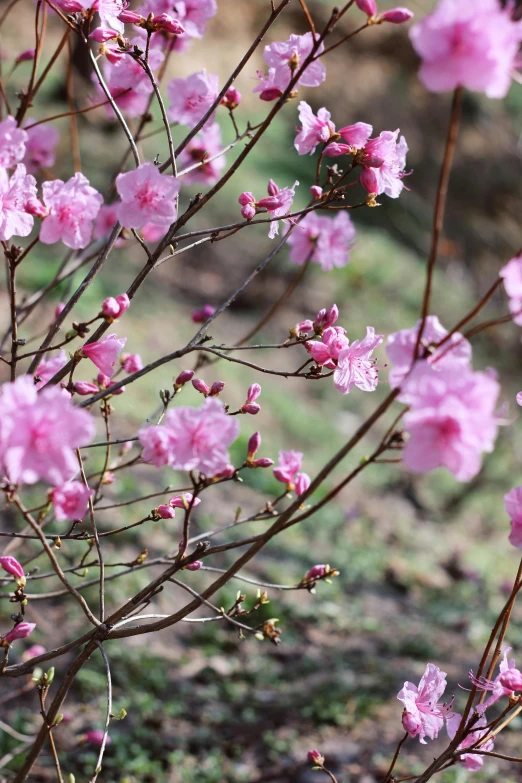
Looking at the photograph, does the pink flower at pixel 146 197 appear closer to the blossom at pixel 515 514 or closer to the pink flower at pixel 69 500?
the pink flower at pixel 69 500

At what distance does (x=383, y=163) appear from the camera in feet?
4.52

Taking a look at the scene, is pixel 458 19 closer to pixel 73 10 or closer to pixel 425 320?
pixel 425 320

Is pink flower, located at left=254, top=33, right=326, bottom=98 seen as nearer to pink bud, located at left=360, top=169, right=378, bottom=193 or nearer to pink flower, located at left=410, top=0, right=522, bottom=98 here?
pink bud, located at left=360, top=169, right=378, bottom=193

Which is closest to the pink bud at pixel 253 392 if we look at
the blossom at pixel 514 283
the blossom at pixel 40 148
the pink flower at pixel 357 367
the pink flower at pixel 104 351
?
the pink flower at pixel 357 367

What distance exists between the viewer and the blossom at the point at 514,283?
90 cm

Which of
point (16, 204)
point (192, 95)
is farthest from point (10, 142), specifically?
point (192, 95)

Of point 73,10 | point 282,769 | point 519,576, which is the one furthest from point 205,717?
point 73,10

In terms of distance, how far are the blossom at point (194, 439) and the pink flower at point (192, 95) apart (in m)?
0.89

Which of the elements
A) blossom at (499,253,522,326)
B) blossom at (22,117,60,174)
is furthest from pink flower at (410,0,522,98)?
blossom at (22,117,60,174)

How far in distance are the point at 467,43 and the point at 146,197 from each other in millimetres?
610

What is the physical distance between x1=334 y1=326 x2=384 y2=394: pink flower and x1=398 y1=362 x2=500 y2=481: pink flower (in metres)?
0.48

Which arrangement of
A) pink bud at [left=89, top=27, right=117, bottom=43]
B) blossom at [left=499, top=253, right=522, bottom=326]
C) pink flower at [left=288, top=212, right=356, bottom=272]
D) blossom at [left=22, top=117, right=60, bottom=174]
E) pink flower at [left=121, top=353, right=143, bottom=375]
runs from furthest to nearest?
1. blossom at [left=22, top=117, right=60, bottom=174]
2. pink flower at [left=288, top=212, right=356, bottom=272]
3. pink flower at [left=121, top=353, right=143, bottom=375]
4. pink bud at [left=89, top=27, right=117, bottom=43]
5. blossom at [left=499, top=253, right=522, bottom=326]

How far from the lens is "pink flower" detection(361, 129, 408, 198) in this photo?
137 centimetres

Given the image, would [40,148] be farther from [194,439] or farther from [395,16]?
[194,439]
